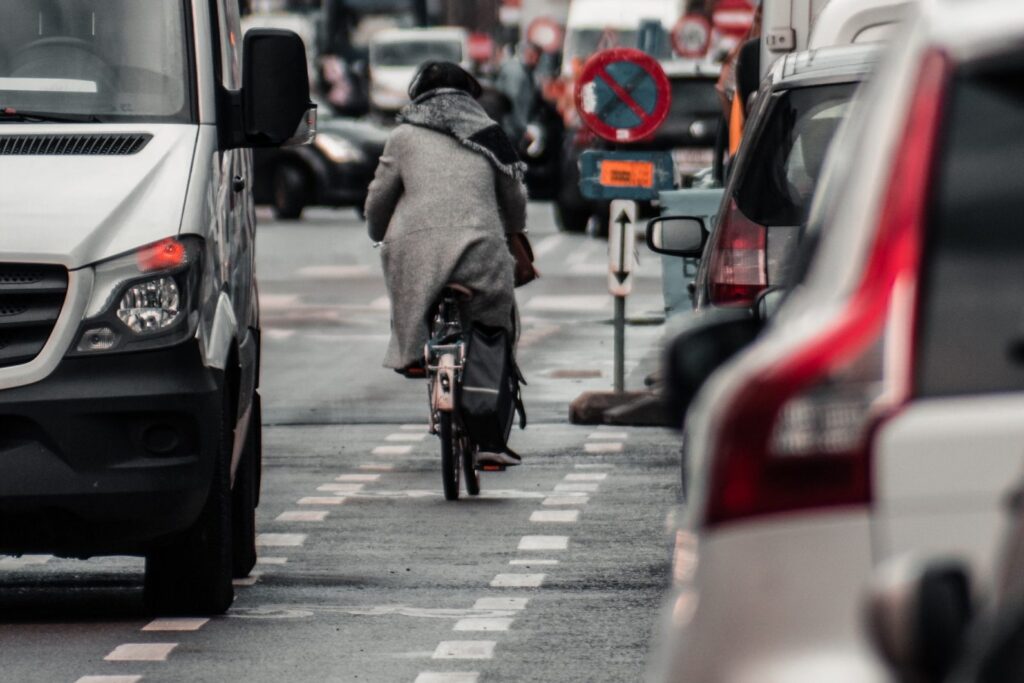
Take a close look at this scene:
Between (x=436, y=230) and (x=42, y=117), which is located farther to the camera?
(x=436, y=230)

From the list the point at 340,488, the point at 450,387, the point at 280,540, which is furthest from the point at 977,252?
the point at 340,488

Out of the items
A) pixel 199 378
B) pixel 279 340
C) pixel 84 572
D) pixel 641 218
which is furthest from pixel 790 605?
pixel 641 218

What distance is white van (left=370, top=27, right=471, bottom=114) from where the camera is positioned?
6500 centimetres

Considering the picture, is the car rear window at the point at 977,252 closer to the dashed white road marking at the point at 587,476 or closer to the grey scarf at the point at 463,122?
the grey scarf at the point at 463,122

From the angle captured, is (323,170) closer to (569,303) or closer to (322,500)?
(569,303)

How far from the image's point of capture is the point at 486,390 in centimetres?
1112

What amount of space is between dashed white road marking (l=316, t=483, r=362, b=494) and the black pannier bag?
1.95 feet

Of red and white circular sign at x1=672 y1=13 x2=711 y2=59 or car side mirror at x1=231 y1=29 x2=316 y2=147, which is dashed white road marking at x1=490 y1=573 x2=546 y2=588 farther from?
red and white circular sign at x1=672 y1=13 x2=711 y2=59

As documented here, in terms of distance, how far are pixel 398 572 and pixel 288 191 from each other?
26.4 m

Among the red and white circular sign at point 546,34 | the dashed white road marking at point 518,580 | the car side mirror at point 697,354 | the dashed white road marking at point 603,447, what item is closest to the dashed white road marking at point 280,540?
the dashed white road marking at point 518,580

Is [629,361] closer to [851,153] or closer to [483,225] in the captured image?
[483,225]

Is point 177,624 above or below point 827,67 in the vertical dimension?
below

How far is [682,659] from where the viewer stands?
3730 millimetres

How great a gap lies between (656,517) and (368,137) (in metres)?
24.9
